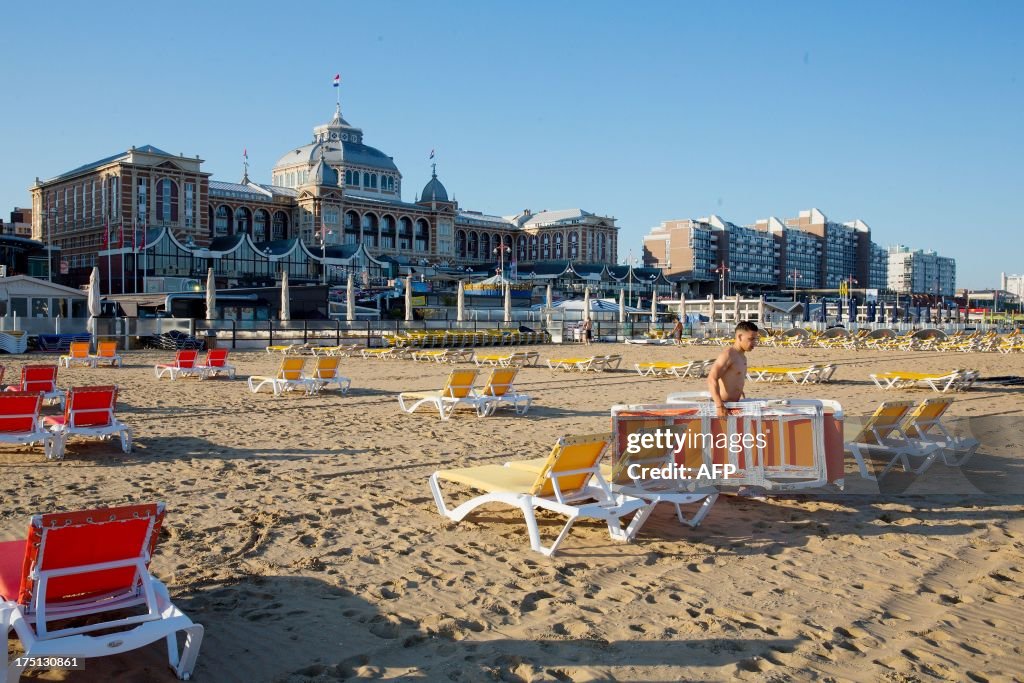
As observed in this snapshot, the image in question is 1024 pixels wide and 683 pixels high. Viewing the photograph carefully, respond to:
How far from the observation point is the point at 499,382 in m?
11.2

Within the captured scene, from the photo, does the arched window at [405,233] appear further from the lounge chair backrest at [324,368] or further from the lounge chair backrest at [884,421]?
the lounge chair backrest at [884,421]

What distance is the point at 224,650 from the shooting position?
3508 millimetres

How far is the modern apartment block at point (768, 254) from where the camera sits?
12112 cm

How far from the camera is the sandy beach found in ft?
11.3

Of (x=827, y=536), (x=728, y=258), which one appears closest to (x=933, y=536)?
(x=827, y=536)

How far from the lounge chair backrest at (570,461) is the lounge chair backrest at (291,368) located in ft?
29.3

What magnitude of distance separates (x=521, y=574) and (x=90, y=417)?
5.50 m

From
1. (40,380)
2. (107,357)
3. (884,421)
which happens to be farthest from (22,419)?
(107,357)

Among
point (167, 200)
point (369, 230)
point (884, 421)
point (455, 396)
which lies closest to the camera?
point (884, 421)

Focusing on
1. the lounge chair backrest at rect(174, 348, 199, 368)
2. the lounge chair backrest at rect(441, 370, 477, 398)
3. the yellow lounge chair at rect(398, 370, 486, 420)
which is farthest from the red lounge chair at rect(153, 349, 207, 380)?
the lounge chair backrest at rect(441, 370, 477, 398)

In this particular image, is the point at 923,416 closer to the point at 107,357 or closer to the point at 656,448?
the point at 656,448

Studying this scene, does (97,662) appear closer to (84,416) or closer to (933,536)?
(933,536)

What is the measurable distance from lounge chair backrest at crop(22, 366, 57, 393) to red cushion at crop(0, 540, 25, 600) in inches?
313

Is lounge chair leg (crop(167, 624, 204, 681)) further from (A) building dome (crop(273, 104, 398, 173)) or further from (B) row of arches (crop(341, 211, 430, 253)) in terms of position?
(A) building dome (crop(273, 104, 398, 173))
